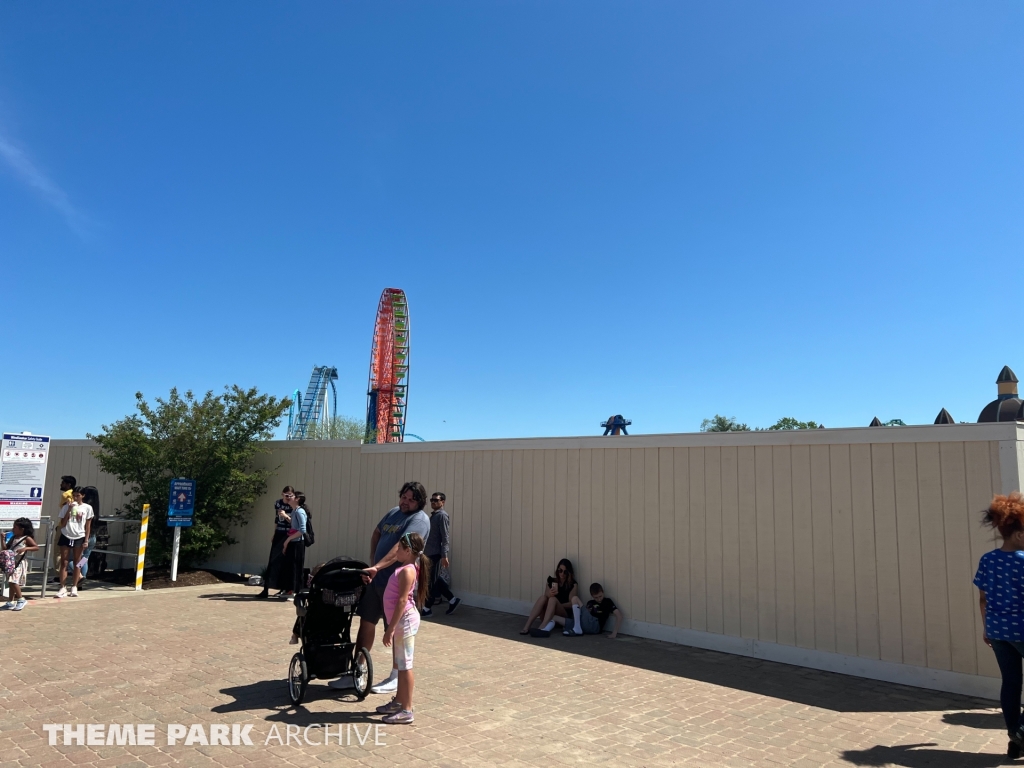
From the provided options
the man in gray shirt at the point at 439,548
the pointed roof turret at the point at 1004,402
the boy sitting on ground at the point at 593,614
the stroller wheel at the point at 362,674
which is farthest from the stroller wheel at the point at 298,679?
the pointed roof turret at the point at 1004,402

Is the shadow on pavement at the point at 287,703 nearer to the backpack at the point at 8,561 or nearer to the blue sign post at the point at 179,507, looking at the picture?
the backpack at the point at 8,561

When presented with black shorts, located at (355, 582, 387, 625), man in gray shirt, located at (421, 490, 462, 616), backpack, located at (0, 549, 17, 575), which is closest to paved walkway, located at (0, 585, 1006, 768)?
black shorts, located at (355, 582, 387, 625)

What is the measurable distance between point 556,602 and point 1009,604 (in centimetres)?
517

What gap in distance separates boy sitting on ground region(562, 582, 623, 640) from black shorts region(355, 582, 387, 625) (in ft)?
11.6

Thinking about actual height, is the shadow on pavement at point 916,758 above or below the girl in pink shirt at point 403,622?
below

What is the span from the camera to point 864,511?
696 cm

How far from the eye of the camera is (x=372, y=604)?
573 cm

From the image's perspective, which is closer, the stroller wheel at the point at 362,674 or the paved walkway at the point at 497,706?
the paved walkway at the point at 497,706

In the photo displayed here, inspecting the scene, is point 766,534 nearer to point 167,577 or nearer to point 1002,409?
point 167,577

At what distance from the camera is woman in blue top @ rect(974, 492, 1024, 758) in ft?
15.0

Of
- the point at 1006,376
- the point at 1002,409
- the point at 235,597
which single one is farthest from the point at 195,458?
the point at 1006,376

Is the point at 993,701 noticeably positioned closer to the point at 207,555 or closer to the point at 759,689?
the point at 759,689

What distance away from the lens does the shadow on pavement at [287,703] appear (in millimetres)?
5086

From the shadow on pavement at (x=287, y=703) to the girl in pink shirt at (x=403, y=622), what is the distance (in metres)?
0.23
